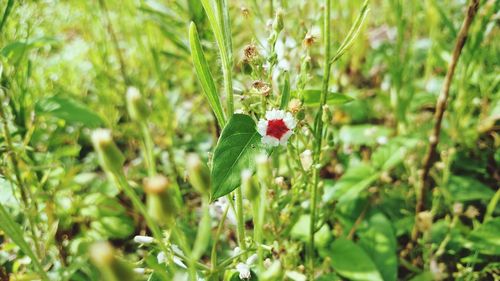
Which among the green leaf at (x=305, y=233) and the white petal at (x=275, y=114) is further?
the green leaf at (x=305, y=233)

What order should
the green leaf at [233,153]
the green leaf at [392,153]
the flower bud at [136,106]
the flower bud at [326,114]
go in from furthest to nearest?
the green leaf at [392,153] → the flower bud at [326,114] → the green leaf at [233,153] → the flower bud at [136,106]

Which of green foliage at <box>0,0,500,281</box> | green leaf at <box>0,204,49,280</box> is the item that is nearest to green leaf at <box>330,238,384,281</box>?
green foliage at <box>0,0,500,281</box>

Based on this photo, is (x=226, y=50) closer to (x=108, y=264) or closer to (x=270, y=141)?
(x=270, y=141)

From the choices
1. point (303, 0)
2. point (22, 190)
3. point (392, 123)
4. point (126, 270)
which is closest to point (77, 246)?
point (22, 190)

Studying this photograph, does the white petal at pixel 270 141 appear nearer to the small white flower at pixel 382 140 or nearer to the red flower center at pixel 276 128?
the red flower center at pixel 276 128

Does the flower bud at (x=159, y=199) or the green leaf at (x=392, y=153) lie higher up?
the flower bud at (x=159, y=199)

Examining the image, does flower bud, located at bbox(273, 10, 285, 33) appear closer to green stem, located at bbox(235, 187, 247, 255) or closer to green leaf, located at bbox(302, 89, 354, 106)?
green leaf, located at bbox(302, 89, 354, 106)

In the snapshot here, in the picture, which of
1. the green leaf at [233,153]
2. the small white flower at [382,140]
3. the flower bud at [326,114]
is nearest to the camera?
the green leaf at [233,153]

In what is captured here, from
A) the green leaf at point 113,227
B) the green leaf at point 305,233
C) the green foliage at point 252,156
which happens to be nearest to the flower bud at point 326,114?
the green foliage at point 252,156
